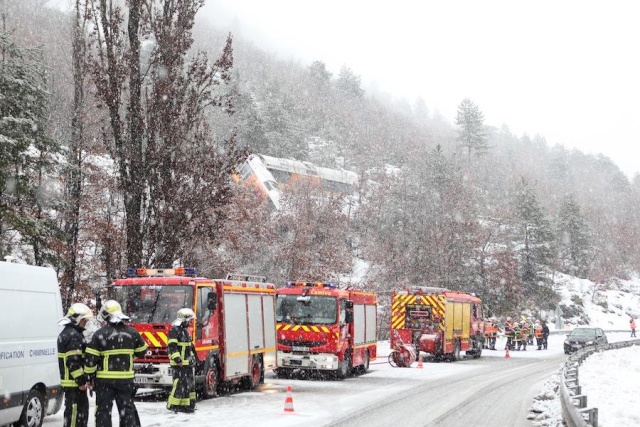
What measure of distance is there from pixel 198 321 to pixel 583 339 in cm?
2939

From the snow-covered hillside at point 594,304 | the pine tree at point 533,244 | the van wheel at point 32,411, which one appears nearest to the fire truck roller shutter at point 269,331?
the van wheel at point 32,411

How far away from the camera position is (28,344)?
11.1 meters

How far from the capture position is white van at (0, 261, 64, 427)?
10453mm

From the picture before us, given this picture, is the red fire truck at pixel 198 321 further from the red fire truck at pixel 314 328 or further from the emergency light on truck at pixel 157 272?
the red fire truck at pixel 314 328

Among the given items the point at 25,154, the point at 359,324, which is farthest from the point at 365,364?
the point at 25,154

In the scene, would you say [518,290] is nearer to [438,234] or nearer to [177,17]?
[438,234]

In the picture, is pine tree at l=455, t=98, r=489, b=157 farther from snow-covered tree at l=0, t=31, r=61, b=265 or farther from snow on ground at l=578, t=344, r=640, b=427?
snow-covered tree at l=0, t=31, r=61, b=265

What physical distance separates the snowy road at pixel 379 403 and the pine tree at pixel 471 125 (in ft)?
330

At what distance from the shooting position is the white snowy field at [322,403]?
42.1 ft

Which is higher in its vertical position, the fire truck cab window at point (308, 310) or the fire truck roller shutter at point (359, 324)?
the fire truck cab window at point (308, 310)

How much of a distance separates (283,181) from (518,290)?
25.3 m

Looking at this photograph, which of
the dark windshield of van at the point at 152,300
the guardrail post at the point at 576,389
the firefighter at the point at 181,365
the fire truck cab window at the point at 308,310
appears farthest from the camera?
the fire truck cab window at the point at 308,310

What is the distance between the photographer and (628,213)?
498 ft

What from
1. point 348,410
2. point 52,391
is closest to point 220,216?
point 348,410
